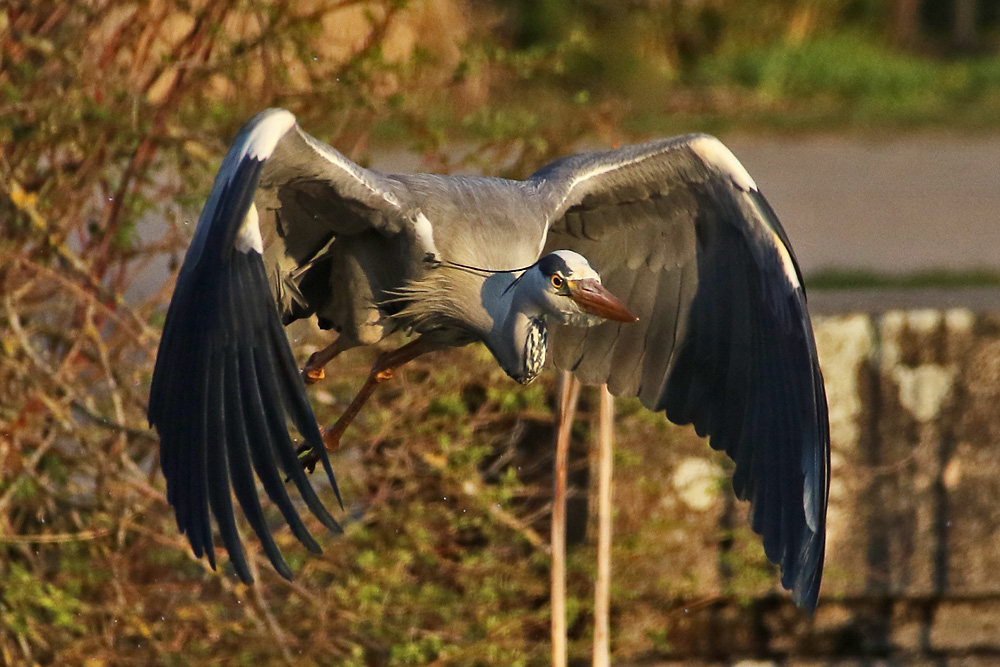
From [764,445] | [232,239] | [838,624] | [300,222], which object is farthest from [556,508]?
[838,624]

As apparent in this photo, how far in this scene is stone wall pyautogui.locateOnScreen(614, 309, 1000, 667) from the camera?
4.81 metres

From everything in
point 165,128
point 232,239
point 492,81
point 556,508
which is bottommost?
point 556,508

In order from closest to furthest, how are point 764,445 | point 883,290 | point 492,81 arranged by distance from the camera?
1. point 764,445
2. point 883,290
3. point 492,81

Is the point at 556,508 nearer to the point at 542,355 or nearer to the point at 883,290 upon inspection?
the point at 542,355

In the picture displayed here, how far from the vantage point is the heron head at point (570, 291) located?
321 cm

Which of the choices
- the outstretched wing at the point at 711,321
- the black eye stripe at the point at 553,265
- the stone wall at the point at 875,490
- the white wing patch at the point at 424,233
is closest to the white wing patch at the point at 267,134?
the white wing patch at the point at 424,233

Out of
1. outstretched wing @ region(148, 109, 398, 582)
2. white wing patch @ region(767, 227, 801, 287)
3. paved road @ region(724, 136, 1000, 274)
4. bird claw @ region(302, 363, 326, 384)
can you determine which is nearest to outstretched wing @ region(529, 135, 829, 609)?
white wing patch @ region(767, 227, 801, 287)

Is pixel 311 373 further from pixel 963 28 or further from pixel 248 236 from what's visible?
pixel 963 28

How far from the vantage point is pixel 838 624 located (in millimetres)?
4965

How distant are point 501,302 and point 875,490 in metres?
1.93

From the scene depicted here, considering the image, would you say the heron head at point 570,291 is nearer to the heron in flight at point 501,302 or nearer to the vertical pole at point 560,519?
the heron in flight at point 501,302

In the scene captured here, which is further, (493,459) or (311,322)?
(493,459)

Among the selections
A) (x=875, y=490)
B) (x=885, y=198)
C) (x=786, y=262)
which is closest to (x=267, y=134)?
(x=786, y=262)

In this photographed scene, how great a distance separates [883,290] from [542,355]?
3016 mm
